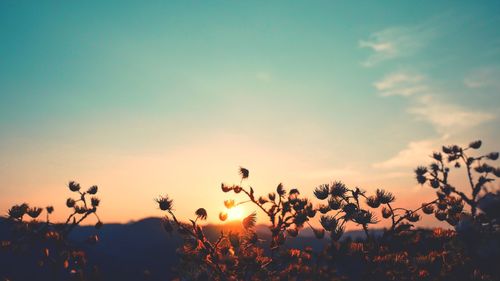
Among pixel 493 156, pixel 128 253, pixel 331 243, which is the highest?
pixel 493 156

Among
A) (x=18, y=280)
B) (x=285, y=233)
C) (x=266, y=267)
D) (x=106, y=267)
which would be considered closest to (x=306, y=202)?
(x=285, y=233)

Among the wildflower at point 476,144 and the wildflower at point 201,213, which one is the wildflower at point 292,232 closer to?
the wildflower at point 201,213

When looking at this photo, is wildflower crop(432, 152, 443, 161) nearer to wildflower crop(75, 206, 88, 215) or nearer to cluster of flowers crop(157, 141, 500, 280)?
cluster of flowers crop(157, 141, 500, 280)

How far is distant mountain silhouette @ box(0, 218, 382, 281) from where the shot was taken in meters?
20.7

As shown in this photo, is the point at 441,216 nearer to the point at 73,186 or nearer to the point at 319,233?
the point at 319,233

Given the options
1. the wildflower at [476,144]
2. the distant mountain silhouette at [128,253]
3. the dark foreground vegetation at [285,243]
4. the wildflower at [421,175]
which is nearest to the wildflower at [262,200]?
the dark foreground vegetation at [285,243]

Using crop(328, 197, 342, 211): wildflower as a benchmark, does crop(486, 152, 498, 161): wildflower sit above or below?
above

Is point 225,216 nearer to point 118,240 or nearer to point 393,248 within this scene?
point 393,248

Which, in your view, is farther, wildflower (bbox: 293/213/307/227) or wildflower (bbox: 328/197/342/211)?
wildflower (bbox: 293/213/307/227)

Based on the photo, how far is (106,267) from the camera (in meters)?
26.4

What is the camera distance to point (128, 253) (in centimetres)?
3481

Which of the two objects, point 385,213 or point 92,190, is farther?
point 92,190

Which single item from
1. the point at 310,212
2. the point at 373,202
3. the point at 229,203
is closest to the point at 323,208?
the point at 310,212

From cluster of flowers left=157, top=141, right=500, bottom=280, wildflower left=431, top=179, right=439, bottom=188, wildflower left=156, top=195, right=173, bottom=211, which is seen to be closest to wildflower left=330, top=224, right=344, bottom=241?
cluster of flowers left=157, top=141, right=500, bottom=280
